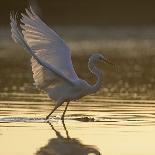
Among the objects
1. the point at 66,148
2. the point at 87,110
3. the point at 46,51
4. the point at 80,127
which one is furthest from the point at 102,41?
the point at 66,148

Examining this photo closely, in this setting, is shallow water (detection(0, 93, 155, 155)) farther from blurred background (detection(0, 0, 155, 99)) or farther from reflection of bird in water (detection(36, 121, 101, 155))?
blurred background (detection(0, 0, 155, 99))

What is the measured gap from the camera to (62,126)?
15.9 meters

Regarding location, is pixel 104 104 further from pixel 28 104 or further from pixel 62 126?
pixel 62 126

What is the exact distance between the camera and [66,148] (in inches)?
535

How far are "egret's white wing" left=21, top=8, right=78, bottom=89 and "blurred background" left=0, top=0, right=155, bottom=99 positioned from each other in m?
3.40

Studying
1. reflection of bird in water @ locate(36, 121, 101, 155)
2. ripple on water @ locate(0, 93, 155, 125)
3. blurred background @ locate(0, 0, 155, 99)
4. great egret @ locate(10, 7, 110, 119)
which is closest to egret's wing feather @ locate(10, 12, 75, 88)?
great egret @ locate(10, 7, 110, 119)

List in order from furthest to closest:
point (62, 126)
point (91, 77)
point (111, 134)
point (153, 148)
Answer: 1. point (91, 77)
2. point (62, 126)
3. point (111, 134)
4. point (153, 148)

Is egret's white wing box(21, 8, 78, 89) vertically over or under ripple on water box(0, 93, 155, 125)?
over

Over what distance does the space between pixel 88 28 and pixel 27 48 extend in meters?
36.2

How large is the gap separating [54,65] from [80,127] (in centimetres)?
179

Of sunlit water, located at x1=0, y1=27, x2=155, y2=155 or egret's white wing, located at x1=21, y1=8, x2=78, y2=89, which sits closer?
sunlit water, located at x1=0, y1=27, x2=155, y2=155

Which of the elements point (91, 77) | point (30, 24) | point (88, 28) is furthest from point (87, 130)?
point (88, 28)

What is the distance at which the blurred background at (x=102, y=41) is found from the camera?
2354 cm

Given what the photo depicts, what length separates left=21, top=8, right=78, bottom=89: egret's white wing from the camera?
17.1 metres
